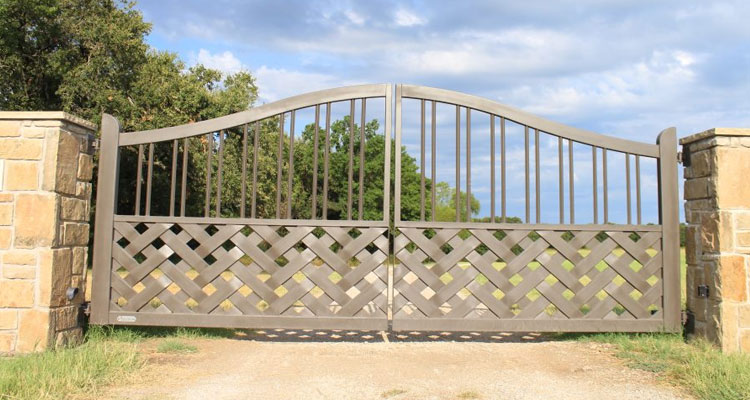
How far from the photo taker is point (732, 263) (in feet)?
14.0

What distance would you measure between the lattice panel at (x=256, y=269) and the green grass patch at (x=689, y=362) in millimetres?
1929

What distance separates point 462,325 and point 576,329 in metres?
0.94

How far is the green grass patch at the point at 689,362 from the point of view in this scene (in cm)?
332

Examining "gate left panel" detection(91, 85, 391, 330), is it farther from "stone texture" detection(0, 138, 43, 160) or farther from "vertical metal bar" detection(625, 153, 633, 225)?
"vertical metal bar" detection(625, 153, 633, 225)

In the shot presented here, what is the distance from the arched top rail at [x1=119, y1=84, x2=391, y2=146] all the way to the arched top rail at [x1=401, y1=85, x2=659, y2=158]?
33 centimetres

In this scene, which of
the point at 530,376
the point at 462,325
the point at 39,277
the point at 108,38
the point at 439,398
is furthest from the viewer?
the point at 108,38

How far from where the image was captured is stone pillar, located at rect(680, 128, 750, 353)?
427cm

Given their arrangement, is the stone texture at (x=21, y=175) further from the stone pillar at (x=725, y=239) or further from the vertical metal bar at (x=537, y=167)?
the stone pillar at (x=725, y=239)

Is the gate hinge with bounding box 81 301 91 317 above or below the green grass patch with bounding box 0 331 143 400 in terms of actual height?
above

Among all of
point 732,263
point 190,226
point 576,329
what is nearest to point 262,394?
point 190,226

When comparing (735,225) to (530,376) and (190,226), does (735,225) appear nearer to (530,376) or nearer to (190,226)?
(530,376)

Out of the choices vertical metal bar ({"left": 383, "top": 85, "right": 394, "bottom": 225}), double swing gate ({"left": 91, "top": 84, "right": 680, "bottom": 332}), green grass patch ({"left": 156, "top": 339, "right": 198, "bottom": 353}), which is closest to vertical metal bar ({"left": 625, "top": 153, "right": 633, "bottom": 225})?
double swing gate ({"left": 91, "top": 84, "right": 680, "bottom": 332})

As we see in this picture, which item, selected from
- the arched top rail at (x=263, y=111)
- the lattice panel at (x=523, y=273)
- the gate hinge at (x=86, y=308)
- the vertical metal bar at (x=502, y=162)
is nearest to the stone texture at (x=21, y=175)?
the arched top rail at (x=263, y=111)

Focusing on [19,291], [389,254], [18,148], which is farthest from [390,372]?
[18,148]
